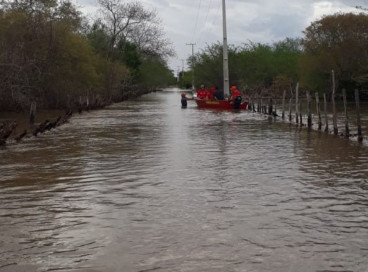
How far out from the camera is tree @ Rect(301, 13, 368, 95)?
46.9m

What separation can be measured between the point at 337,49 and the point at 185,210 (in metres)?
43.2

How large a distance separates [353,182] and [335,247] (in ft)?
14.3

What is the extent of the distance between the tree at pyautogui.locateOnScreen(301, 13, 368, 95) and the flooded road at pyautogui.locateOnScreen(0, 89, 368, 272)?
33.8 meters

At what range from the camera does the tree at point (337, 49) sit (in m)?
46.9

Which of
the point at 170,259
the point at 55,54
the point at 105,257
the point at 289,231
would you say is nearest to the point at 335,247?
the point at 289,231

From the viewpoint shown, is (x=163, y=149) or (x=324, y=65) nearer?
(x=163, y=149)

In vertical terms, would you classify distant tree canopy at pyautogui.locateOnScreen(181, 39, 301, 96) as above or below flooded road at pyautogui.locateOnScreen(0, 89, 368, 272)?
above

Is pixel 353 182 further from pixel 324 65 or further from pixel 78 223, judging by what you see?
pixel 324 65

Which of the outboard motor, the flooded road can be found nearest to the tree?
the outboard motor

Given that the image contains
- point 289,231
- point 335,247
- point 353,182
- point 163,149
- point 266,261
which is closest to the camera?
point 266,261

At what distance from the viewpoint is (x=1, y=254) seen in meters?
6.07

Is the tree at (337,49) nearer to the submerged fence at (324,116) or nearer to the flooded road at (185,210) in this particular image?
the submerged fence at (324,116)

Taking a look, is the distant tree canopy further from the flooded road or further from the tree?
the flooded road

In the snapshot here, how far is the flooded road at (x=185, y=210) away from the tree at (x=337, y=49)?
33.8m
